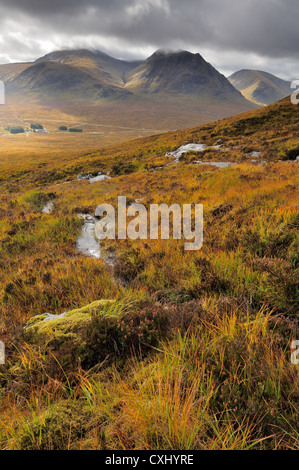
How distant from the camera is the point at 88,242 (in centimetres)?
664

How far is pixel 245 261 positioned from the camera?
12.2ft

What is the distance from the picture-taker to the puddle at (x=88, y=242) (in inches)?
232

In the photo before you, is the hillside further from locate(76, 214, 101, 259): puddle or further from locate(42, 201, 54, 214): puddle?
locate(42, 201, 54, 214): puddle

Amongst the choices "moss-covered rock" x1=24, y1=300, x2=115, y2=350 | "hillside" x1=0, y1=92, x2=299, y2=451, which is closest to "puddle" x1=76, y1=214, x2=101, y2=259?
"hillside" x1=0, y1=92, x2=299, y2=451

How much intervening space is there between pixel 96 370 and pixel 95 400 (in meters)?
0.35

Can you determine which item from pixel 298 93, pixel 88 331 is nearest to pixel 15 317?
pixel 88 331

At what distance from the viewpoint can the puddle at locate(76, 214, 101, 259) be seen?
19.3ft

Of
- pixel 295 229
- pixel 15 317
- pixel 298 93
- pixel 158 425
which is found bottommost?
pixel 15 317

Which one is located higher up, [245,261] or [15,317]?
[245,261]

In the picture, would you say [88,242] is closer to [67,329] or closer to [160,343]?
[67,329]

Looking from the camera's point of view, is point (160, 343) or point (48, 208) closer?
point (160, 343)

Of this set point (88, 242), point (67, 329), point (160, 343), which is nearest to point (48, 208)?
point (88, 242)

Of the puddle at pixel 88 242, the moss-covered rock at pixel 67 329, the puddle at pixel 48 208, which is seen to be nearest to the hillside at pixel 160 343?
the moss-covered rock at pixel 67 329
